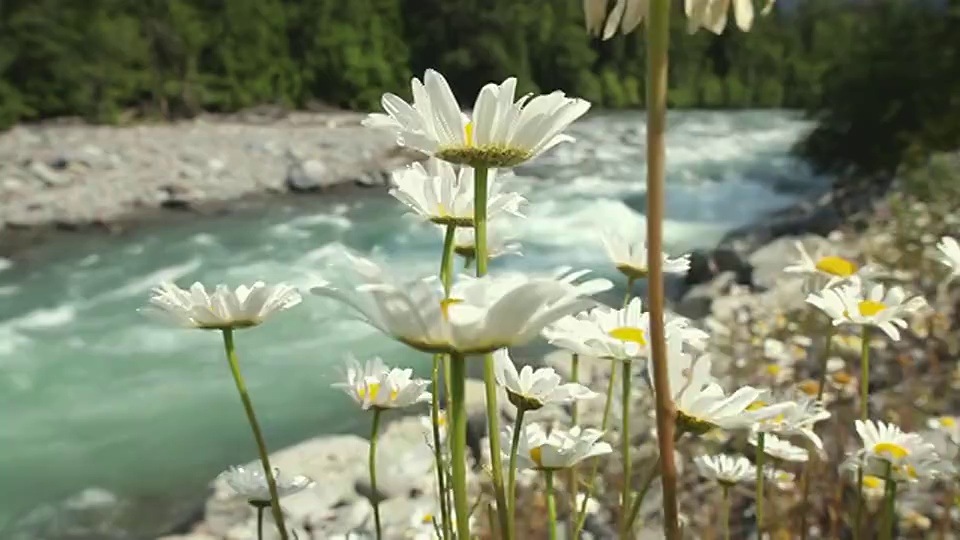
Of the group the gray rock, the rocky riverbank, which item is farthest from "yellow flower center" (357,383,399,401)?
the gray rock

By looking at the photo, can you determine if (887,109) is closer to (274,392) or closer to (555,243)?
(555,243)

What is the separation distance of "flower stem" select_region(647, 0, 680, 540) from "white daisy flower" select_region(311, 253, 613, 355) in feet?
0.10

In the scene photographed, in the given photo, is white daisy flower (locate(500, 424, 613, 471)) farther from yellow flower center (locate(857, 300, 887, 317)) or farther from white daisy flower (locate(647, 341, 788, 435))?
yellow flower center (locate(857, 300, 887, 317))

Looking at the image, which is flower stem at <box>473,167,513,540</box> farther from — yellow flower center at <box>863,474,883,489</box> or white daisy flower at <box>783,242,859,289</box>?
yellow flower center at <box>863,474,883,489</box>

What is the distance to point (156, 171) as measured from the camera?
4.98m

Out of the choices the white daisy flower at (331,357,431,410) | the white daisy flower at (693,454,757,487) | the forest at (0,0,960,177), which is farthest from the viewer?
the forest at (0,0,960,177)

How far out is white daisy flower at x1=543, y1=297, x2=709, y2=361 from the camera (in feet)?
1.12

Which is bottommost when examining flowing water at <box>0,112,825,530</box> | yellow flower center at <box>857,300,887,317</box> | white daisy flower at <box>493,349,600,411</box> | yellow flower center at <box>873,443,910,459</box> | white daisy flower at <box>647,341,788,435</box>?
flowing water at <box>0,112,825,530</box>

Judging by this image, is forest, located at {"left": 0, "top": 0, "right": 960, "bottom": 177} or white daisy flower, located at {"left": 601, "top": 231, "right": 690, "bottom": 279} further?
forest, located at {"left": 0, "top": 0, "right": 960, "bottom": 177}

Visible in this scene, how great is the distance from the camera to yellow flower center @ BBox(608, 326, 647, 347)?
37 centimetres

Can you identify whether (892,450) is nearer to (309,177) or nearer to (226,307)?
(226,307)

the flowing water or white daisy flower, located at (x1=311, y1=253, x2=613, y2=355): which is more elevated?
white daisy flower, located at (x1=311, y1=253, x2=613, y2=355)

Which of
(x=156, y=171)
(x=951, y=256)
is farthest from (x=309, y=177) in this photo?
(x=951, y=256)

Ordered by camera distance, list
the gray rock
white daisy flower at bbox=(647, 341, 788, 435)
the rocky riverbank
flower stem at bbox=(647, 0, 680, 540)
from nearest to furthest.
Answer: flower stem at bbox=(647, 0, 680, 540)
white daisy flower at bbox=(647, 341, 788, 435)
the rocky riverbank
the gray rock
